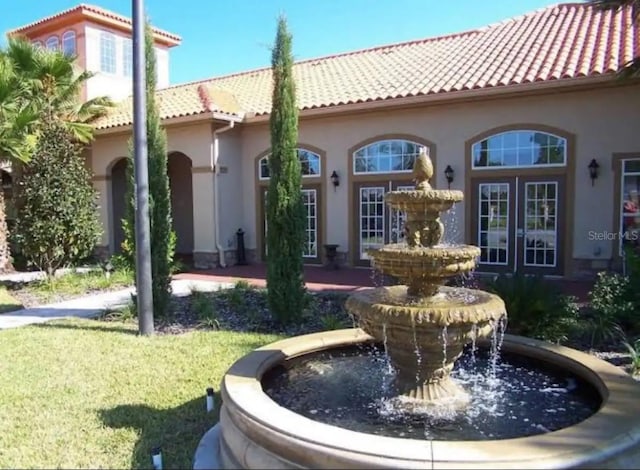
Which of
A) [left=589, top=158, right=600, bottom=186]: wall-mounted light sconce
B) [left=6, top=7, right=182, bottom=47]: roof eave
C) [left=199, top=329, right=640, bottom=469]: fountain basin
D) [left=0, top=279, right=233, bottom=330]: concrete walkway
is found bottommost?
[left=0, top=279, right=233, bottom=330]: concrete walkway

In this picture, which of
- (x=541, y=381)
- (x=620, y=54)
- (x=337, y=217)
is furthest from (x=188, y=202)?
(x=541, y=381)

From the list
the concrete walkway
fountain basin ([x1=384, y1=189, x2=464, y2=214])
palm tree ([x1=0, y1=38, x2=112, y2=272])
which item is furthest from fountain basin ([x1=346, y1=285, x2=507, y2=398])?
palm tree ([x1=0, y1=38, x2=112, y2=272])

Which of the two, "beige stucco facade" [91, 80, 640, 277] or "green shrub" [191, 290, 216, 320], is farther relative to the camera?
"beige stucco facade" [91, 80, 640, 277]

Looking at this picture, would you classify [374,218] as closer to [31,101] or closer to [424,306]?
[31,101]

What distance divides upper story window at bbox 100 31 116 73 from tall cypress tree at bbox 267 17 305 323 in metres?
16.6

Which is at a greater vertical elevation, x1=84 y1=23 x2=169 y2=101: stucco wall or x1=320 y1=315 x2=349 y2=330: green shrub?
x1=84 y1=23 x2=169 y2=101: stucco wall

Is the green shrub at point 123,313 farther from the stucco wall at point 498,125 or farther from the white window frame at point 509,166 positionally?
the white window frame at point 509,166

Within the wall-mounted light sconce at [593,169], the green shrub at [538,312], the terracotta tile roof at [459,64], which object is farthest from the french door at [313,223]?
the green shrub at [538,312]

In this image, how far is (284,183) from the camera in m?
8.85

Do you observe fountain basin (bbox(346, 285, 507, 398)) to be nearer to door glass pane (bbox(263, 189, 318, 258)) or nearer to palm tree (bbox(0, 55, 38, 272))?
door glass pane (bbox(263, 189, 318, 258))

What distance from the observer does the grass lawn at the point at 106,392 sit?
4570 millimetres

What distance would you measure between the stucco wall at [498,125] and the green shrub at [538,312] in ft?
16.7

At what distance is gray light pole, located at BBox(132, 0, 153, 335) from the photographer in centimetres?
806

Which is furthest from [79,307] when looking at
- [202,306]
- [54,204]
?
[202,306]
